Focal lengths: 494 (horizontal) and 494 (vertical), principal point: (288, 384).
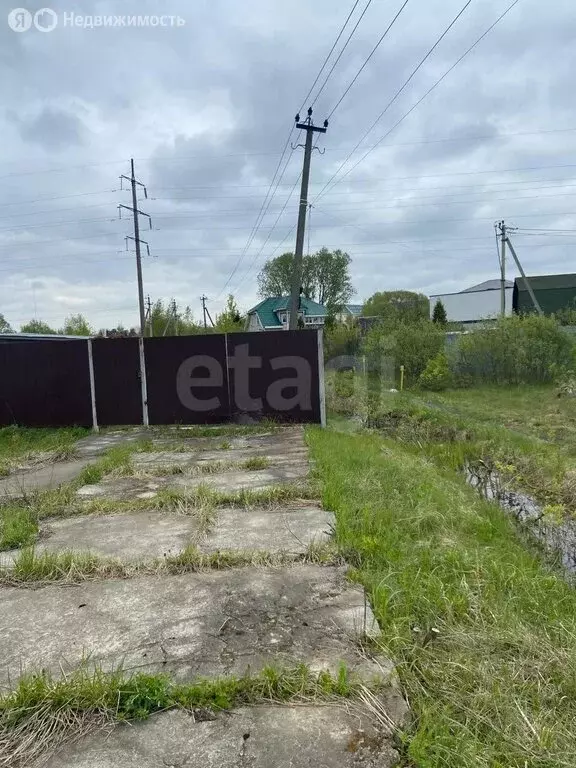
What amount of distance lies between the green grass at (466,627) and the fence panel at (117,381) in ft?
15.4

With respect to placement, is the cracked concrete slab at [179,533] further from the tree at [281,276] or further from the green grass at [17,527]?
the tree at [281,276]

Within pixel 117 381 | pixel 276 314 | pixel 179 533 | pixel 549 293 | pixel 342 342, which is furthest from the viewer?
pixel 276 314

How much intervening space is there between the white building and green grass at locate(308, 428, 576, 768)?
35.7m

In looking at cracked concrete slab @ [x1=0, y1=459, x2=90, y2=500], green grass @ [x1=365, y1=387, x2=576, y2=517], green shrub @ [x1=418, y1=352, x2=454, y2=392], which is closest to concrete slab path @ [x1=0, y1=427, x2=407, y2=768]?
cracked concrete slab @ [x1=0, y1=459, x2=90, y2=500]

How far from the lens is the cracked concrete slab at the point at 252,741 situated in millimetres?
1433

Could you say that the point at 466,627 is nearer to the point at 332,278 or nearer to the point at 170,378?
the point at 170,378

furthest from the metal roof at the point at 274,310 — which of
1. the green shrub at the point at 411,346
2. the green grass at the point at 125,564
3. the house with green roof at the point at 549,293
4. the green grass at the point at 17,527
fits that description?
the green grass at the point at 125,564

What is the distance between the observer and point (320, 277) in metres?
45.2

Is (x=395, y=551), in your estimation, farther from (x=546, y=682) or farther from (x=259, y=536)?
(x=546, y=682)

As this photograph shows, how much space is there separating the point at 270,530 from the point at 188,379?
465 cm

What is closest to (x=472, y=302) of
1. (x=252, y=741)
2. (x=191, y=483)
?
(x=191, y=483)

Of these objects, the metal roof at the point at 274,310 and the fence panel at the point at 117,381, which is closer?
the fence panel at the point at 117,381

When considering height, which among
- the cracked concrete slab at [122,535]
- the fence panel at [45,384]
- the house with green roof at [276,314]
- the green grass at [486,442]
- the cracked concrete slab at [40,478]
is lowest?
the green grass at [486,442]

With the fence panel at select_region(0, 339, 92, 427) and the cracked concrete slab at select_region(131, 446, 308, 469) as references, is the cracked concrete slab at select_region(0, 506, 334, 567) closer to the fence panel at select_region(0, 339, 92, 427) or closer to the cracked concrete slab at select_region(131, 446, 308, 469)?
the cracked concrete slab at select_region(131, 446, 308, 469)
